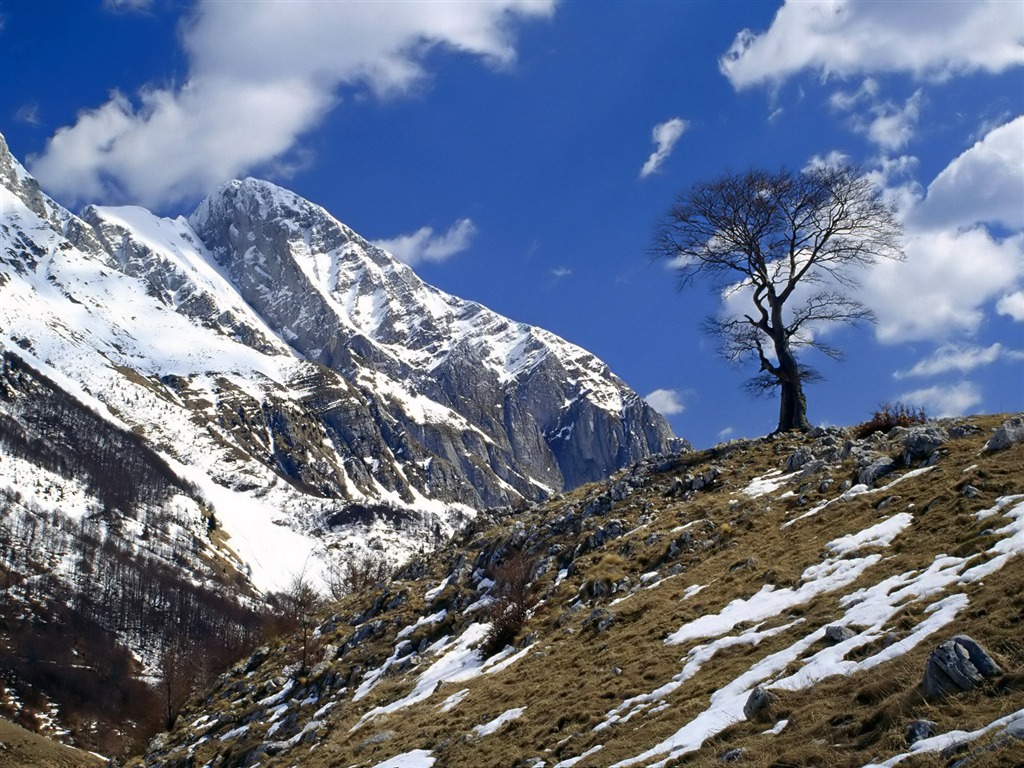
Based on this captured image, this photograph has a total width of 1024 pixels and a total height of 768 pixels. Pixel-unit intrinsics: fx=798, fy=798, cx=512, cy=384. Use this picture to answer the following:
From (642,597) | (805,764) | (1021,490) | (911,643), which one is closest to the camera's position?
(805,764)

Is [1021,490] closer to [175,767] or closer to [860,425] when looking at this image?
[860,425]

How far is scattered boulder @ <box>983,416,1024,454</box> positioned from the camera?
2139cm

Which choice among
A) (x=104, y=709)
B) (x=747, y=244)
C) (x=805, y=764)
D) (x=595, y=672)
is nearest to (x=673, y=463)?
(x=747, y=244)

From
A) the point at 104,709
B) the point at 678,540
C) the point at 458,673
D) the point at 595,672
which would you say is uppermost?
the point at 104,709

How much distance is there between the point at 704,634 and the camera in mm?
17891

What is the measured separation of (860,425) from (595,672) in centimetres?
1896

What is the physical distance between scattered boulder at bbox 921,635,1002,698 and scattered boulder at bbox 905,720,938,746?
0.73m

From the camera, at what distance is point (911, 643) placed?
42.1 ft

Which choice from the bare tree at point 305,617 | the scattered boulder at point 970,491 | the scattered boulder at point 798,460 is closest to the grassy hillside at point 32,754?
the bare tree at point 305,617

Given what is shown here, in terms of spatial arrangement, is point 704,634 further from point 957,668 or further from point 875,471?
point 875,471

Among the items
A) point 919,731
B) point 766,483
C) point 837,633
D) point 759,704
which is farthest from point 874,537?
point 919,731

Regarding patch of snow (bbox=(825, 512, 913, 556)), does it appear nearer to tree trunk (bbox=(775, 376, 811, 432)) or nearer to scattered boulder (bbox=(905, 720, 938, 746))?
scattered boulder (bbox=(905, 720, 938, 746))

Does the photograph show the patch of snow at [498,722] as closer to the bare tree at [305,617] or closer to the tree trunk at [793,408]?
the bare tree at [305,617]

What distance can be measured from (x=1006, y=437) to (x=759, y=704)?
13421 millimetres
